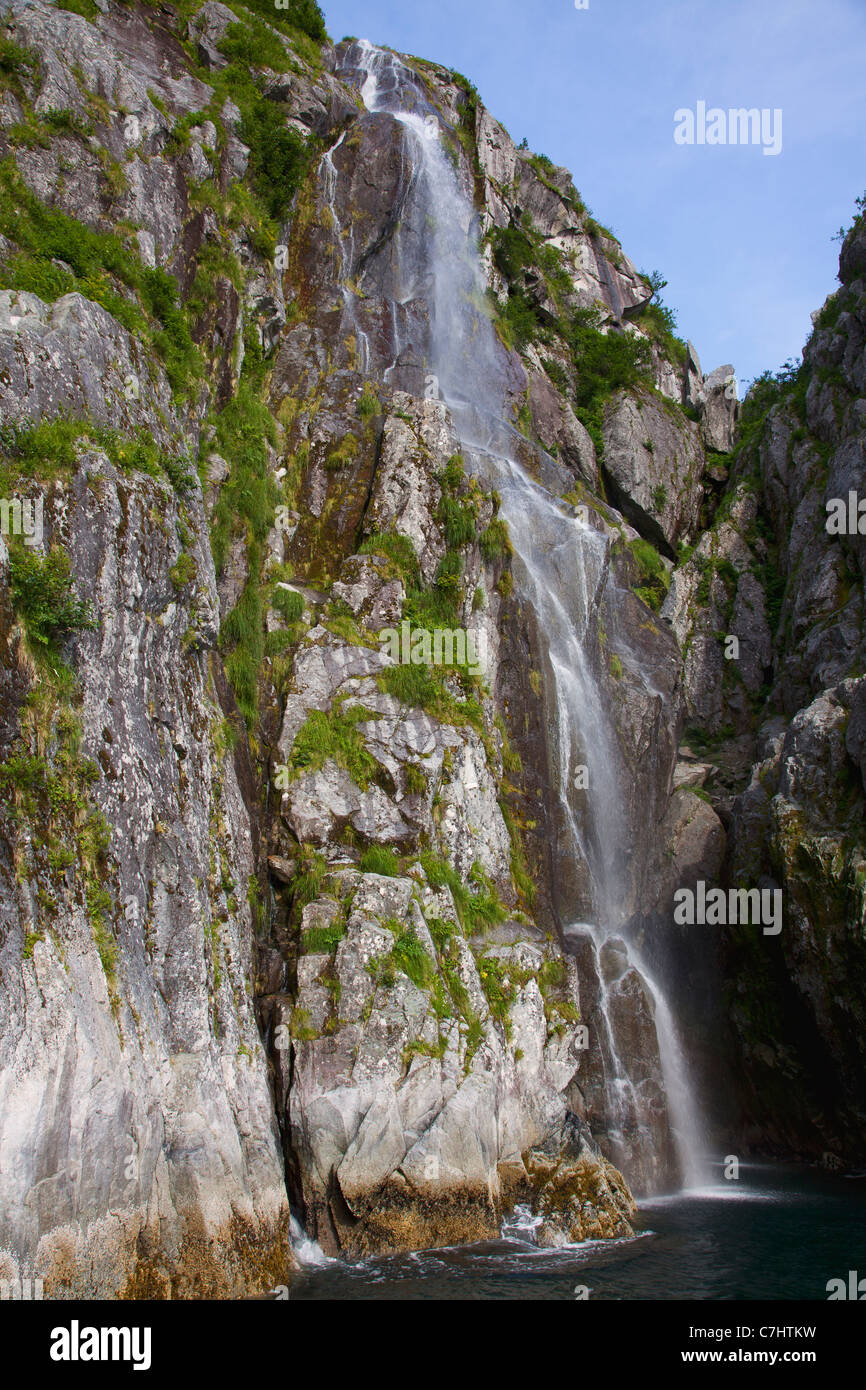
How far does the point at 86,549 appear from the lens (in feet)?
42.5

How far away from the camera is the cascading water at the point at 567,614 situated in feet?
70.0

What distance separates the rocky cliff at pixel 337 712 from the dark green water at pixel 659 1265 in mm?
865

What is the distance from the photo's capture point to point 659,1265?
13.9m

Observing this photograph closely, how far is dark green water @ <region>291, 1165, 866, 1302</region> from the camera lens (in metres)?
12.4

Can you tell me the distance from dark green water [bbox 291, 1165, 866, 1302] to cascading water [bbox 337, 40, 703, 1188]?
11.1 feet

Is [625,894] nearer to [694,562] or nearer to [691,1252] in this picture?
[691,1252]

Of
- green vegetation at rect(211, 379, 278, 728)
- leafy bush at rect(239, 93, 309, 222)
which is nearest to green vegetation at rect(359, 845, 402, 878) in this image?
green vegetation at rect(211, 379, 278, 728)

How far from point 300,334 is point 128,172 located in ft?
26.2

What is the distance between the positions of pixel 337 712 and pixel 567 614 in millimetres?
9779

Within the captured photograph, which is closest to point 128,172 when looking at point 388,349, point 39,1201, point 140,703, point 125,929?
point 388,349

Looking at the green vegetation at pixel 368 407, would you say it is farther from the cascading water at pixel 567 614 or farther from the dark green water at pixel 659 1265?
the dark green water at pixel 659 1265

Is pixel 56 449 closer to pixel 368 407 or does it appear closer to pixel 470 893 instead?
pixel 470 893

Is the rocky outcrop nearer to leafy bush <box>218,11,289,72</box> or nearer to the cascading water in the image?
the cascading water
